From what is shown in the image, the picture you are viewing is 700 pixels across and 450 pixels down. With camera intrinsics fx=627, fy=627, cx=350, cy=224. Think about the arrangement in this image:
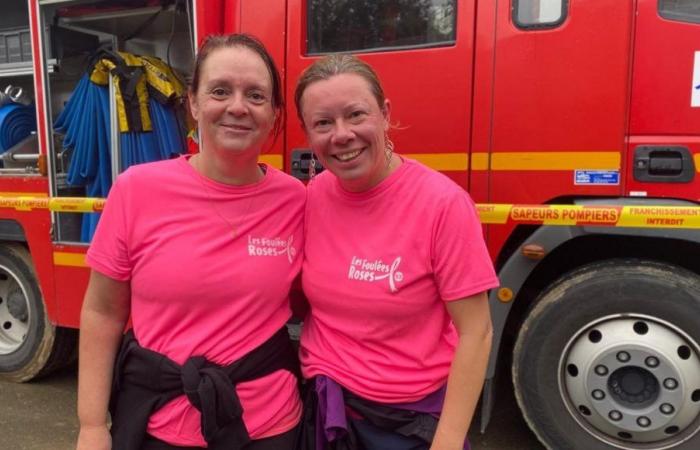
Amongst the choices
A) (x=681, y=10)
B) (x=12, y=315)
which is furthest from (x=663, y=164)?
(x=12, y=315)

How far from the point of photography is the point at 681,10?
101 inches

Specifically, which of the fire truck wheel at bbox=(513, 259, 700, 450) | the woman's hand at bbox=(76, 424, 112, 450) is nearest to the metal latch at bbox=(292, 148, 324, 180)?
the fire truck wheel at bbox=(513, 259, 700, 450)

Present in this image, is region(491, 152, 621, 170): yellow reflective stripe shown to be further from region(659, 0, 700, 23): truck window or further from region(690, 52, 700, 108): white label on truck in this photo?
region(659, 0, 700, 23): truck window

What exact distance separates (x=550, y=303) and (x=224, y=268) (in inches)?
67.1

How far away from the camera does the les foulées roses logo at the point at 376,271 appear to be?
1.46 metres

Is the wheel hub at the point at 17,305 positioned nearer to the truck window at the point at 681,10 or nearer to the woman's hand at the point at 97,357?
the woman's hand at the point at 97,357

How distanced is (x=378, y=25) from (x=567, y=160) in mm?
1069

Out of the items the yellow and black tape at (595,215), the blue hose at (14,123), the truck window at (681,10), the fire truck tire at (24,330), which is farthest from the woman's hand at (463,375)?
the blue hose at (14,123)

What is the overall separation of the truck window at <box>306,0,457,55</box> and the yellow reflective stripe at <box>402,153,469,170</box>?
0.50 meters

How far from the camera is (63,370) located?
4414mm

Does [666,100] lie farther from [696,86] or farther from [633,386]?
[633,386]

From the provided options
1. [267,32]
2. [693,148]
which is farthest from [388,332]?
[267,32]

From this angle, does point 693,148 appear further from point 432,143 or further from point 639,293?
point 432,143

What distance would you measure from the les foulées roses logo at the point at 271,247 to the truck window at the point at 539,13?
169cm
